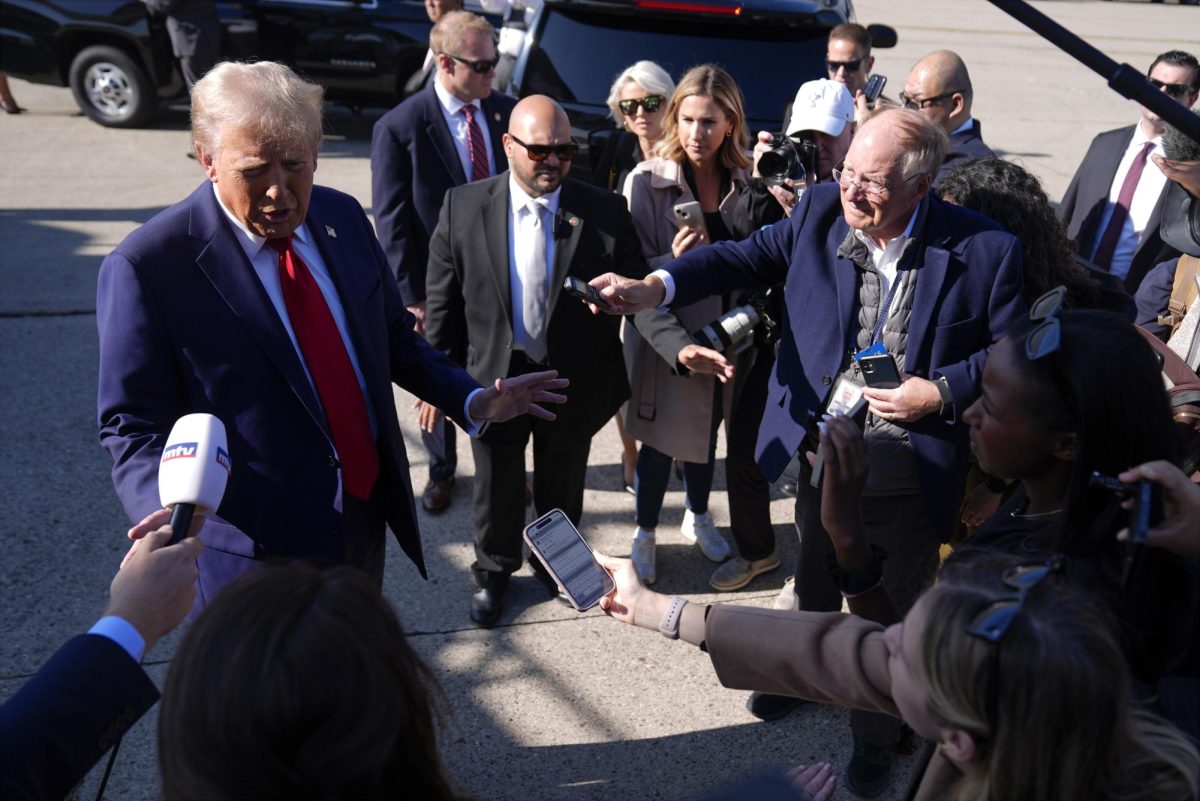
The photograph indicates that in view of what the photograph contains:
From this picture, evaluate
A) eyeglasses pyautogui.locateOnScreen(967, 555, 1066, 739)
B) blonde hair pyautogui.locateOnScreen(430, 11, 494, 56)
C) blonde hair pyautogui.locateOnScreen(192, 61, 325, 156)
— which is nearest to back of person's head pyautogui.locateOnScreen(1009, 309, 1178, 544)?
eyeglasses pyautogui.locateOnScreen(967, 555, 1066, 739)

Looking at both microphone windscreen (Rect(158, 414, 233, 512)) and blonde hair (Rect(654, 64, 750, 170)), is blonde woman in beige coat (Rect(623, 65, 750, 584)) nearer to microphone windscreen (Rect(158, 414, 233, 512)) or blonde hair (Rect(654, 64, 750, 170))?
blonde hair (Rect(654, 64, 750, 170))

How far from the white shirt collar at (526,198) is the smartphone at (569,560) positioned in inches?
72.4

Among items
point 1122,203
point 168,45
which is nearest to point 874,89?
point 1122,203

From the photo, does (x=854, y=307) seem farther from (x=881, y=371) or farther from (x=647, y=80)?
(x=647, y=80)

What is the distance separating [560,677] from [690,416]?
47.6 inches

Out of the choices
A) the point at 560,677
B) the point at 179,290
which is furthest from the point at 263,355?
the point at 560,677

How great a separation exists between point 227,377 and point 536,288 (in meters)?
1.63

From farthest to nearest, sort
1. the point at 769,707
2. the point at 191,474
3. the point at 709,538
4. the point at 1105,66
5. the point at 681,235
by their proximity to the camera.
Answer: the point at 709,538
the point at 681,235
the point at 769,707
the point at 191,474
the point at 1105,66

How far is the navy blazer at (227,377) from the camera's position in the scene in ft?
8.11

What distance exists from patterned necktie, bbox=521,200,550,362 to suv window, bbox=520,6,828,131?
2012 millimetres

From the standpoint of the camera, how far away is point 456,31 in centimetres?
493

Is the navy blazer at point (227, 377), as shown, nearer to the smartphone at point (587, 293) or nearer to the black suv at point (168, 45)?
the smartphone at point (587, 293)

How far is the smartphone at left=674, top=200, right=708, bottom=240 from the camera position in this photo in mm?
4211

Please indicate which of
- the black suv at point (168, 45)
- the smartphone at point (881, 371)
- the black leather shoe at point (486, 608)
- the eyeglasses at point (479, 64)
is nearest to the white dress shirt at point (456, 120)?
the eyeglasses at point (479, 64)
